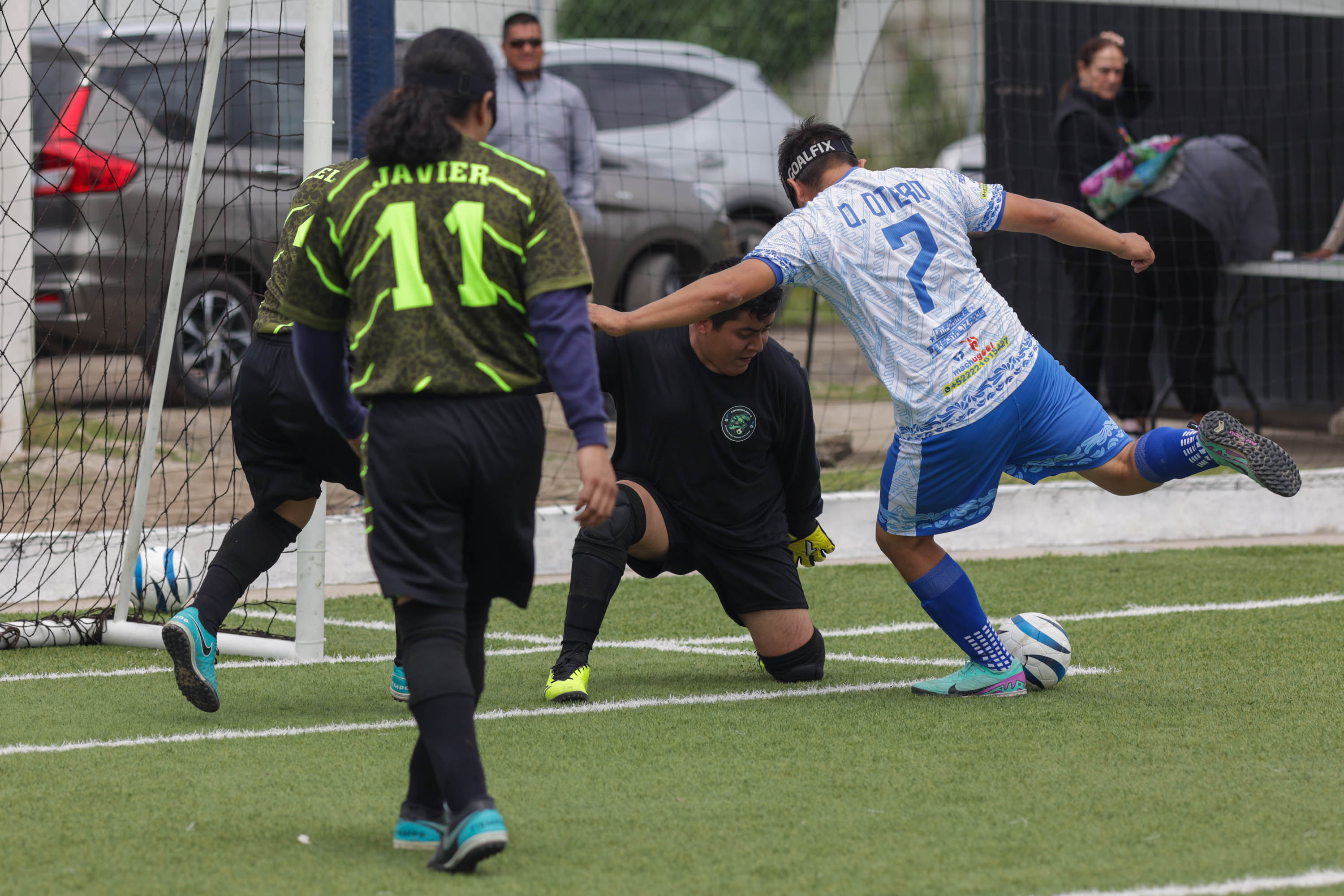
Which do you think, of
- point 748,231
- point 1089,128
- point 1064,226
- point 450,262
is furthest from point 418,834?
point 748,231

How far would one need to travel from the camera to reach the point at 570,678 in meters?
4.80

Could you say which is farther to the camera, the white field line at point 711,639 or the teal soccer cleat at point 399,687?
the white field line at point 711,639

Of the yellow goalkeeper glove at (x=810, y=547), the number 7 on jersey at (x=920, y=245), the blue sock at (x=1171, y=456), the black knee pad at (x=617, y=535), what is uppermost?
the number 7 on jersey at (x=920, y=245)

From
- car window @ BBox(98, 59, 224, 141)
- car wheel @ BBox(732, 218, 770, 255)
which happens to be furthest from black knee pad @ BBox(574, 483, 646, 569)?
car wheel @ BBox(732, 218, 770, 255)

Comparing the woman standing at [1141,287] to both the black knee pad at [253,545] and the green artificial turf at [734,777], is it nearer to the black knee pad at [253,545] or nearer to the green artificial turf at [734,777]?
the green artificial turf at [734,777]

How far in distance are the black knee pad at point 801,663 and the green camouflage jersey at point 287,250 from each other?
1.84 meters

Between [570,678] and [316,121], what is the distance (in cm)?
198

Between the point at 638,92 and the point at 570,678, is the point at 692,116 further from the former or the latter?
the point at 570,678

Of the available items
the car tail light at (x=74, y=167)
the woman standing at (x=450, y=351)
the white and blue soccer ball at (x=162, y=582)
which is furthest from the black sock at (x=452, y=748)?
the car tail light at (x=74, y=167)

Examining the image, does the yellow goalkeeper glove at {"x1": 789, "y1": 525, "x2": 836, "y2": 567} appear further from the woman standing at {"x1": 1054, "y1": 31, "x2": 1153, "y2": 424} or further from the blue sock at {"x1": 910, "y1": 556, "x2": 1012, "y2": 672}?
the woman standing at {"x1": 1054, "y1": 31, "x2": 1153, "y2": 424}

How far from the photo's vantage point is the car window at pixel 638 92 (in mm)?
11641

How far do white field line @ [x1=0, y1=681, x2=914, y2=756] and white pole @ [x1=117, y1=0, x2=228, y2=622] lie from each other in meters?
1.41

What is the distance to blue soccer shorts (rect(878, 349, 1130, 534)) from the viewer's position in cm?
463

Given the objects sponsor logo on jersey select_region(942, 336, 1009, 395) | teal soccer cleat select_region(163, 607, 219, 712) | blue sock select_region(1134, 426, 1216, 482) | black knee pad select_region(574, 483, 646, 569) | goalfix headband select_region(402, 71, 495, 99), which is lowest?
teal soccer cleat select_region(163, 607, 219, 712)
